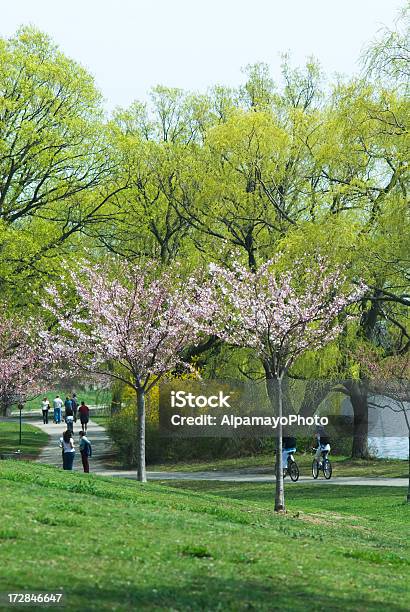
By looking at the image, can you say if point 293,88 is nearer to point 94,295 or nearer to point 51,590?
point 94,295

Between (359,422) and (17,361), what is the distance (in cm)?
1519

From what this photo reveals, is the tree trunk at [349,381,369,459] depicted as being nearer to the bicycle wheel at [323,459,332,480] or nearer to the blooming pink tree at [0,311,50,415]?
the bicycle wheel at [323,459,332,480]

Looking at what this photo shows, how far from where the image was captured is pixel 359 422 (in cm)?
4038

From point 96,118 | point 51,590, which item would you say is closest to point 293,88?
point 96,118

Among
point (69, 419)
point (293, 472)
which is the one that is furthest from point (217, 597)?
point (69, 419)

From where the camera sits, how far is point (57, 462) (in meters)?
40.0

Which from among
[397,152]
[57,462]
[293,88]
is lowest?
[57,462]

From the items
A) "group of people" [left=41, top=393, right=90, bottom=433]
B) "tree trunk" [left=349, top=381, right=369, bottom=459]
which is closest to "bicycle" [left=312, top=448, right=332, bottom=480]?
"tree trunk" [left=349, top=381, right=369, bottom=459]

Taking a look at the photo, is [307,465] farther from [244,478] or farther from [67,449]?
[67,449]

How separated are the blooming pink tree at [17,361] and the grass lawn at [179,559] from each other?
1010 inches

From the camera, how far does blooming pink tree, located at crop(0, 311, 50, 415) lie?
141 feet

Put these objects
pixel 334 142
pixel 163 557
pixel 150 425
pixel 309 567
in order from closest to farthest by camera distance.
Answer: pixel 163 557 → pixel 309 567 → pixel 334 142 → pixel 150 425

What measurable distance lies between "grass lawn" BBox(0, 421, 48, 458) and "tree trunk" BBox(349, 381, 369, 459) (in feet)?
43.8

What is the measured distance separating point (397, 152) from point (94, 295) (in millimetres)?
10126
